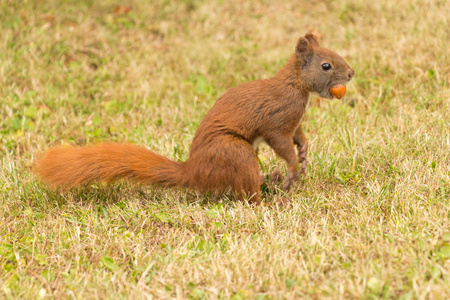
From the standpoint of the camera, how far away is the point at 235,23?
6.35 m

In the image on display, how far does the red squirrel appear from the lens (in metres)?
2.91

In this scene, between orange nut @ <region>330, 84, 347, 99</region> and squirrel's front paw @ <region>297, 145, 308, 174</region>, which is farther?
squirrel's front paw @ <region>297, 145, 308, 174</region>

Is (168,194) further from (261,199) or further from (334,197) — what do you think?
(334,197)

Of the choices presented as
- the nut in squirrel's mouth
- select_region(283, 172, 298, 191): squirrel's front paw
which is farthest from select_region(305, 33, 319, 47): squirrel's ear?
select_region(283, 172, 298, 191): squirrel's front paw

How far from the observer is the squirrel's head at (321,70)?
10.00 ft

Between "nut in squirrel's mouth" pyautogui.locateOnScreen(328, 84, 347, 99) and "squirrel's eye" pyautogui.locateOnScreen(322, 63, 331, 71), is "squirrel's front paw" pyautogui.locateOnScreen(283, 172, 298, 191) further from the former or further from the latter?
"squirrel's eye" pyautogui.locateOnScreen(322, 63, 331, 71)

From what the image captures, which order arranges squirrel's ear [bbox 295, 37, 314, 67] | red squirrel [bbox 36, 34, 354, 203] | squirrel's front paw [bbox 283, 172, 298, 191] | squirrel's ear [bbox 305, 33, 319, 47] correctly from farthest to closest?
1. squirrel's ear [bbox 305, 33, 319, 47]
2. squirrel's front paw [bbox 283, 172, 298, 191]
3. squirrel's ear [bbox 295, 37, 314, 67]
4. red squirrel [bbox 36, 34, 354, 203]

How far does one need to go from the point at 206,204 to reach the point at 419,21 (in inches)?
145

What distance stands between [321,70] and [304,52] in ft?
0.52

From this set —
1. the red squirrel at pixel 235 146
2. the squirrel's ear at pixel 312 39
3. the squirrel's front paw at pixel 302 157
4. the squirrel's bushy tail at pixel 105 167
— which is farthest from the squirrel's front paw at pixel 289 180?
the squirrel's ear at pixel 312 39

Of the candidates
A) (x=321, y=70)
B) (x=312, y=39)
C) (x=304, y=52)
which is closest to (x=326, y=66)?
(x=321, y=70)

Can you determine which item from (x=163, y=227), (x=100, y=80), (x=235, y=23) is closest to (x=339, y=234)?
(x=163, y=227)

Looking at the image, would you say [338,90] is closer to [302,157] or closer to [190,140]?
[302,157]

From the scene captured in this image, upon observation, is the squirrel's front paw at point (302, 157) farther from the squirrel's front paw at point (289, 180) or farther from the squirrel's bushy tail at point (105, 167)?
the squirrel's bushy tail at point (105, 167)
